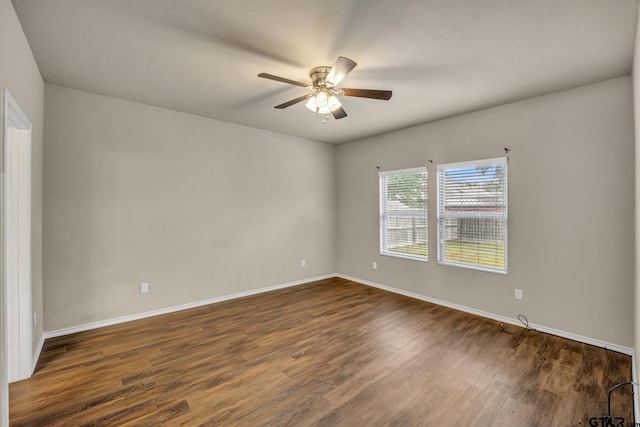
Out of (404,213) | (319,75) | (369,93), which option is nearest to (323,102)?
(319,75)

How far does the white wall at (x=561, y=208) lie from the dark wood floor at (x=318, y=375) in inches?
13.2

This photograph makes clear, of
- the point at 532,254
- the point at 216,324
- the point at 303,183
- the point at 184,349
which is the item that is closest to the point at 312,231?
the point at 303,183

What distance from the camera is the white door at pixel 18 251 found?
7.22ft

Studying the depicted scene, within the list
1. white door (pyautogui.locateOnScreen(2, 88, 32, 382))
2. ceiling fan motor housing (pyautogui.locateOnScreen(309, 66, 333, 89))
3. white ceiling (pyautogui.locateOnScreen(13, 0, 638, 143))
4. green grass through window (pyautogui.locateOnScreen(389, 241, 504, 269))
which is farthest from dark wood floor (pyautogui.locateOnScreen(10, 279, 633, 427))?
white ceiling (pyautogui.locateOnScreen(13, 0, 638, 143))

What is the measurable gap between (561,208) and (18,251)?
5059 millimetres

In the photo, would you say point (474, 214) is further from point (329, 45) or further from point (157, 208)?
point (157, 208)

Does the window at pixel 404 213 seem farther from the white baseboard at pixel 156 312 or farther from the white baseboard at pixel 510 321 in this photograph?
the white baseboard at pixel 156 312

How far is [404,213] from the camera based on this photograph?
15.3ft

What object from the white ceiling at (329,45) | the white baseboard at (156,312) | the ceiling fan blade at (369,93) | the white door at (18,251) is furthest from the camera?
the white baseboard at (156,312)

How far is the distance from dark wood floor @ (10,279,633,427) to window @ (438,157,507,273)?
0.81m

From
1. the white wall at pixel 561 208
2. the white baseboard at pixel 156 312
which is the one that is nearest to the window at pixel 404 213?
the white wall at pixel 561 208

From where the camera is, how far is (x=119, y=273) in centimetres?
340

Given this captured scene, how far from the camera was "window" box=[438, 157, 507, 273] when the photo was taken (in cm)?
354

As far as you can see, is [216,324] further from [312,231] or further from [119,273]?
[312,231]
